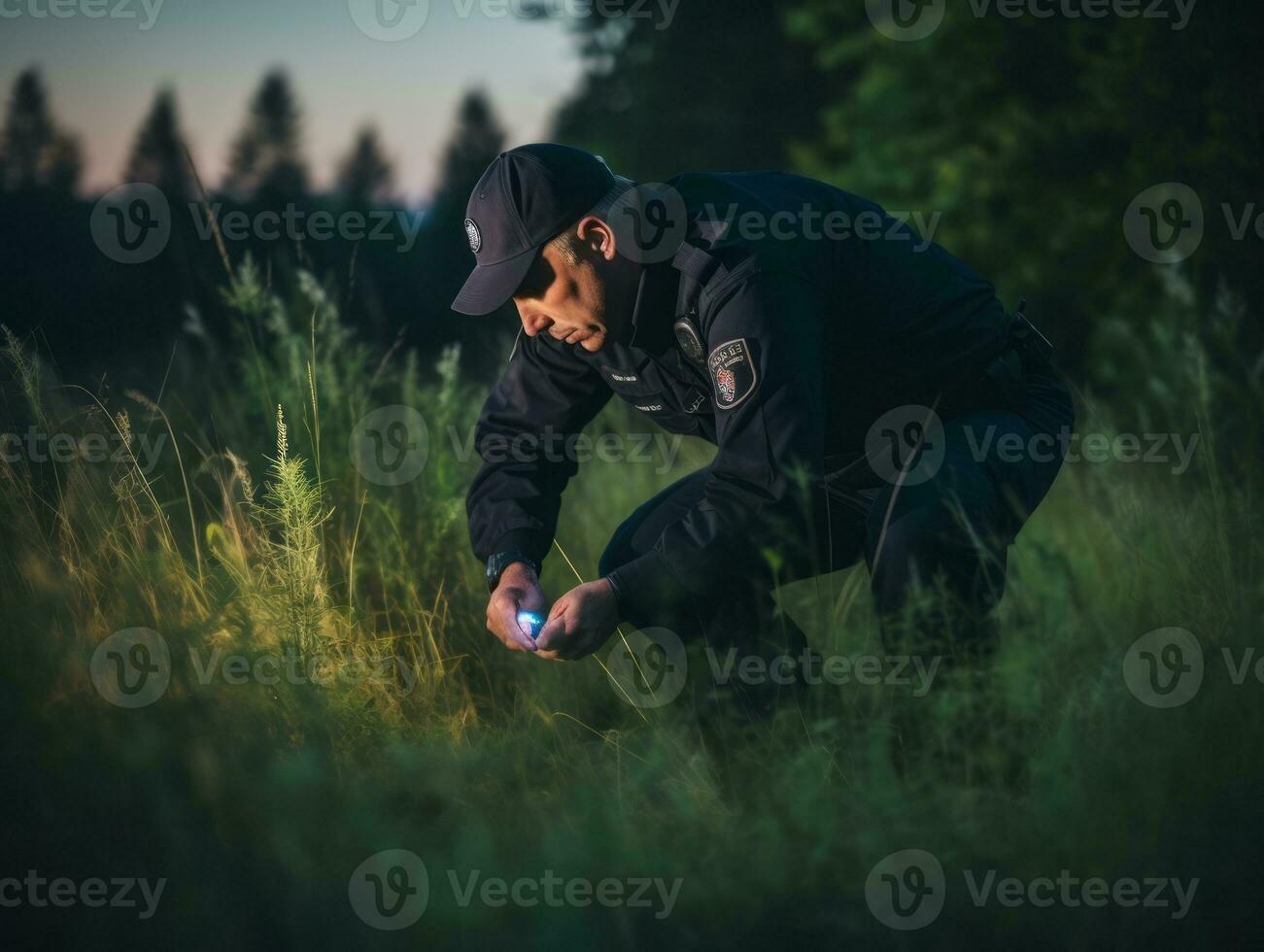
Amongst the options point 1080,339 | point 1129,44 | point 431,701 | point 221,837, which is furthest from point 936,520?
point 1080,339

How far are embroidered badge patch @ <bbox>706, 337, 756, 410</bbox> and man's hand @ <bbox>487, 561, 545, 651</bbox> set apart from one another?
0.76 metres

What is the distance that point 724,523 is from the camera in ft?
8.20
